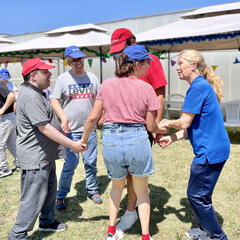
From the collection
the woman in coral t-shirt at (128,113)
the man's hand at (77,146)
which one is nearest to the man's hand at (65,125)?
the man's hand at (77,146)

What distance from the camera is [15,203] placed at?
3758mm

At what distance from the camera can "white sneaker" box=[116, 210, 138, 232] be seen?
2.96m

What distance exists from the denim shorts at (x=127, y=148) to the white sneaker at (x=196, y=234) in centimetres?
93

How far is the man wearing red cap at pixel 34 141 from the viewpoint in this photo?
244 cm

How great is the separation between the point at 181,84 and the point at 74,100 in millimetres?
8428

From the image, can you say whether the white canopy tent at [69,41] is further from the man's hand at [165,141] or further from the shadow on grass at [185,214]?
the man's hand at [165,141]

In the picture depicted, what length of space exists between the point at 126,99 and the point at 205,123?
71 cm

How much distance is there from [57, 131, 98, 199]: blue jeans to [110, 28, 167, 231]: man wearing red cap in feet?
2.46

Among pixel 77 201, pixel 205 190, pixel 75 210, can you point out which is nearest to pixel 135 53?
pixel 205 190

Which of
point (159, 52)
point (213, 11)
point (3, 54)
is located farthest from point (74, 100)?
point (3, 54)

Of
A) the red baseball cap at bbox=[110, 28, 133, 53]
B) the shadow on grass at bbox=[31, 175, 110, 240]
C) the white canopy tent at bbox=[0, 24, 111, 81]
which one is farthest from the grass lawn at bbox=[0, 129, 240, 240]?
the white canopy tent at bbox=[0, 24, 111, 81]

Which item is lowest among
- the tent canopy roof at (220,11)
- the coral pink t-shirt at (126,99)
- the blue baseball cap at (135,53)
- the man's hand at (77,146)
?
the man's hand at (77,146)

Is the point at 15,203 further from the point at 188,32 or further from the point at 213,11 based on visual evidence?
the point at 213,11

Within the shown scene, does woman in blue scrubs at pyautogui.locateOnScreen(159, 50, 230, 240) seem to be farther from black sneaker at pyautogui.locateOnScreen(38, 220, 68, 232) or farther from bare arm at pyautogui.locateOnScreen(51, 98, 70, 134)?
black sneaker at pyautogui.locateOnScreen(38, 220, 68, 232)
